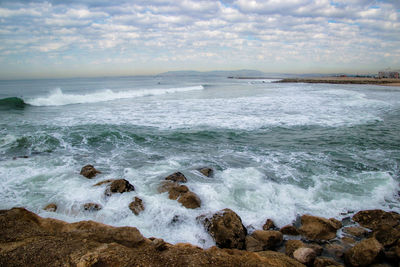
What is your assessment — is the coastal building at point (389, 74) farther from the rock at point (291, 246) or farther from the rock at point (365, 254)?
the rock at point (291, 246)

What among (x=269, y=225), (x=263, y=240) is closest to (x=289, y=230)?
(x=269, y=225)

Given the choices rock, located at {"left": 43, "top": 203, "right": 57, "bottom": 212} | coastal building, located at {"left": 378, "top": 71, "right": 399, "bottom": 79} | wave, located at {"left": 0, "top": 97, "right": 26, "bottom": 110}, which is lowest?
rock, located at {"left": 43, "top": 203, "right": 57, "bottom": 212}

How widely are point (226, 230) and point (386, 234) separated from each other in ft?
9.87

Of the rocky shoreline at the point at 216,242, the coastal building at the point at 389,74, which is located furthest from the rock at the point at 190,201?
the coastal building at the point at 389,74

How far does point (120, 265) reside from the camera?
3.15 metres

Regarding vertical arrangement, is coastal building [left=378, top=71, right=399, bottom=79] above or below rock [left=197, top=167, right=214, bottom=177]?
above

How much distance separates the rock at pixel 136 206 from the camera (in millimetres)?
5540

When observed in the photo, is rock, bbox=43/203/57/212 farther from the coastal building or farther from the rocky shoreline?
the coastal building

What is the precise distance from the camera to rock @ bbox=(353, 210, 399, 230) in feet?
16.9

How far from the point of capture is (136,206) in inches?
222

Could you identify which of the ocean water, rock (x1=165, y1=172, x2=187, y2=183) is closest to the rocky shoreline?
the ocean water

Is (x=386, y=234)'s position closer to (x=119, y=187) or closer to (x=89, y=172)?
(x=119, y=187)

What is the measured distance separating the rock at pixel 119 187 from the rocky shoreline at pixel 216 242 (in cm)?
62

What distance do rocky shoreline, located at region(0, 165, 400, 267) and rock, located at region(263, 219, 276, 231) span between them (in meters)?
0.02
